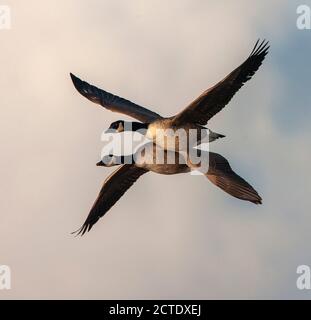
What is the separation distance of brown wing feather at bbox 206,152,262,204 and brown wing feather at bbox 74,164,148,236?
219cm

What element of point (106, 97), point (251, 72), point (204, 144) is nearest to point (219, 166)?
point (204, 144)

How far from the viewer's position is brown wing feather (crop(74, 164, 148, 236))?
79.9 ft

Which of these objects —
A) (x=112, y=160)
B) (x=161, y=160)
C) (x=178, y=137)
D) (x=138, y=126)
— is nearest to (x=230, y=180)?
(x=161, y=160)

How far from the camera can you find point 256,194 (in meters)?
22.4

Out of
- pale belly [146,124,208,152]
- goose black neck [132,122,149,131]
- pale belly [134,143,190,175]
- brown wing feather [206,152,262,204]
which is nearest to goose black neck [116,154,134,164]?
pale belly [134,143,190,175]

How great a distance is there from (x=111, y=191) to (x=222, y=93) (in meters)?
4.15

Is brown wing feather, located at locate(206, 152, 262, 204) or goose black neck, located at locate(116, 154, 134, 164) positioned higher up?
goose black neck, located at locate(116, 154, 134, 164)

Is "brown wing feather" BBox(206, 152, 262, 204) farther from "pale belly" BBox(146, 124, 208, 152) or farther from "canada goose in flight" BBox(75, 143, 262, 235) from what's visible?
"pale belly" BBox(146, 124, 208, 152)

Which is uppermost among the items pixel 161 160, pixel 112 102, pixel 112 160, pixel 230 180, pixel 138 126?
pixel 112 102

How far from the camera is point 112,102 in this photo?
996 inches

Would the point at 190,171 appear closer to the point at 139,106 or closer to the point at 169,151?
the point at 169,151

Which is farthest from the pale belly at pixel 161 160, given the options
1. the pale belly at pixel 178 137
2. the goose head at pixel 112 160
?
the goose head at pixel 112 160

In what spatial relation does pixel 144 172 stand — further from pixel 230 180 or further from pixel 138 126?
pixel 230 180
